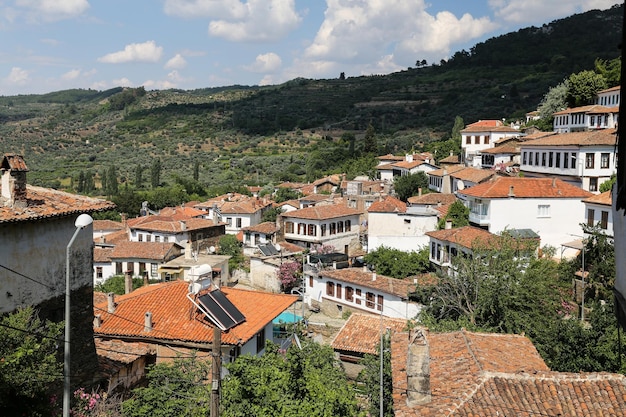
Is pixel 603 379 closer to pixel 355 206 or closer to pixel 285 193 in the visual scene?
pixel 355 206

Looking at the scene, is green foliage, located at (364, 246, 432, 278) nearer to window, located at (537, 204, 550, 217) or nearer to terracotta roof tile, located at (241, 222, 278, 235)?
window, located at (537, 204, 550, 217)

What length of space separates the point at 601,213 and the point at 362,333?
1485cm

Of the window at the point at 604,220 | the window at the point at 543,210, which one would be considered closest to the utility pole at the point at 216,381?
the window at the point at 604,220

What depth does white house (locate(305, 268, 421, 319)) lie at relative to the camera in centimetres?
3381

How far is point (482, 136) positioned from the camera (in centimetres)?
6438

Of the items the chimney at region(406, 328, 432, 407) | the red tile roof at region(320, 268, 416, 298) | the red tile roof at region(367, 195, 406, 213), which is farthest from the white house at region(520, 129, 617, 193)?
the chimney at region(406, 328, 432, 407)

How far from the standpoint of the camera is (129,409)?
12992 mm

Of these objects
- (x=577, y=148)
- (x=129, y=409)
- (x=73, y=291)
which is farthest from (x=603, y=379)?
(x=577, y=148)

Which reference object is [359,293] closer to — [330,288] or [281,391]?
[330,288]

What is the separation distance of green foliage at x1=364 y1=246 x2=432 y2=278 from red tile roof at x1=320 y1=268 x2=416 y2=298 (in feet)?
6.06

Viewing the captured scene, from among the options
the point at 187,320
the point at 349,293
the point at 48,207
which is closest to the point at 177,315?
the point at 187,320

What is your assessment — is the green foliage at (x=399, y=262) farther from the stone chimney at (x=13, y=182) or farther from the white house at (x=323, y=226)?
the stone chimney at (x=13, y=182)

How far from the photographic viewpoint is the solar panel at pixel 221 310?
63.1 feet

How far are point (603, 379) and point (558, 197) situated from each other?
25.4m
